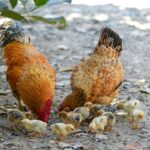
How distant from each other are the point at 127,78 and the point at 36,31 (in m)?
2.11

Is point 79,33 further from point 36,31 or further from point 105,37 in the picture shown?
point 105,37

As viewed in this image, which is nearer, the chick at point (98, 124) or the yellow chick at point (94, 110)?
the chick at point (98, 124)

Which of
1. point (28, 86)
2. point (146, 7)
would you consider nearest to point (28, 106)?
point (28, 86)

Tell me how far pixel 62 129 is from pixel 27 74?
0.59 meters

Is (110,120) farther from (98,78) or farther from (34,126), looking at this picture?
(34,126)

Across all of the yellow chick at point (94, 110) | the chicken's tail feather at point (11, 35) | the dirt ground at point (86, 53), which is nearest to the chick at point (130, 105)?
the dirt ground at point (86, 53)

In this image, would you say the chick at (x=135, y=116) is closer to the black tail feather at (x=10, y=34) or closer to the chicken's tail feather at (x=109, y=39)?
the chicken's tail feather at (x=109, y=39)

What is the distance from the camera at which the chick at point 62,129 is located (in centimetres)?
368

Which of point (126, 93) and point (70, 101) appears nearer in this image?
point (70, 101)

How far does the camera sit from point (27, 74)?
158 inches

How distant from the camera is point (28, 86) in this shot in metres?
3.94

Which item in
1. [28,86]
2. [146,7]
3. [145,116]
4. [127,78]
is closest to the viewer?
[28,86]

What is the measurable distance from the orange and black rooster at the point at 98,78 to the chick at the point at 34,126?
1.59 ft

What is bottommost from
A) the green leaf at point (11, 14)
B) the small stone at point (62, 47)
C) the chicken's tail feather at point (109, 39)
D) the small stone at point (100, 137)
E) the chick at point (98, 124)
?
the small stone at point (100, 137)
